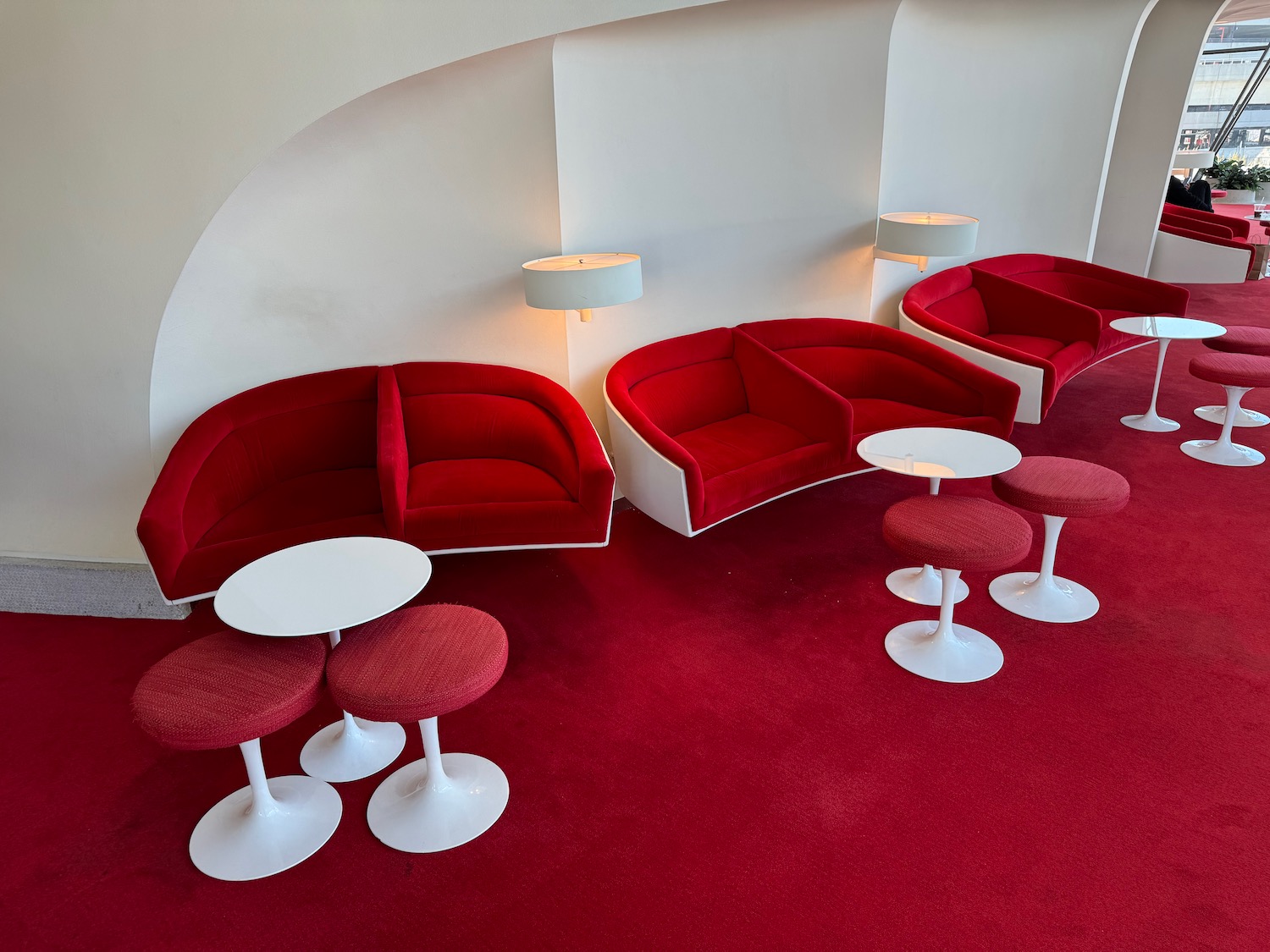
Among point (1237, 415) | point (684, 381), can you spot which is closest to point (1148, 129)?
point (1237, 415)

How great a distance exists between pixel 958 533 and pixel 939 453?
59cm

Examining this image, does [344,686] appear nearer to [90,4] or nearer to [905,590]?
[905,590]

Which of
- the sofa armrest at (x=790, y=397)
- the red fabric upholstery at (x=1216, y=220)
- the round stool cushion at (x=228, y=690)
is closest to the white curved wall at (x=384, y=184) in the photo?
the sofa armrest at (x=790, y=397)

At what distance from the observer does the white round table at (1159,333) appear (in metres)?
5.38

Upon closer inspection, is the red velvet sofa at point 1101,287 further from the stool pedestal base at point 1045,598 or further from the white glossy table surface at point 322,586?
the white glossy table surface at point 322,586

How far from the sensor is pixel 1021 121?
631cm

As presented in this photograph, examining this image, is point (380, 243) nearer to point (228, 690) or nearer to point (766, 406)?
point (766, 406)

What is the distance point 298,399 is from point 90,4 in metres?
1.70

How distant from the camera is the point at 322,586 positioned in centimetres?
263

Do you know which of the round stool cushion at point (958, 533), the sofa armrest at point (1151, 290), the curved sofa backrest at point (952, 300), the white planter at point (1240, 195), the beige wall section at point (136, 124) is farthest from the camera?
the white planter at point (1240, 195)

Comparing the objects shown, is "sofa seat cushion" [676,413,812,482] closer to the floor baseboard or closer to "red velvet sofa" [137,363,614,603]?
"red velvet sofa" [137,363,614,603]

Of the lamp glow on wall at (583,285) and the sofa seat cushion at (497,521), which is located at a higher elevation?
the lamp glow on wall at (583,285)

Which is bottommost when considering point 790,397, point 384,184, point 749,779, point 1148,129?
point 749,779

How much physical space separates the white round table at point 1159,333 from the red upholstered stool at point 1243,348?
0.08m
